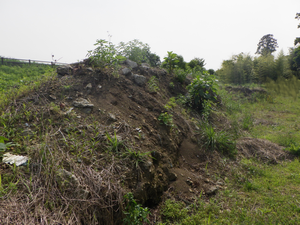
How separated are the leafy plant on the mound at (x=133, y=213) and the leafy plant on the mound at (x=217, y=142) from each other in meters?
2.06

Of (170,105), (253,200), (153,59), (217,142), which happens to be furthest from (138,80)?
(153,59)

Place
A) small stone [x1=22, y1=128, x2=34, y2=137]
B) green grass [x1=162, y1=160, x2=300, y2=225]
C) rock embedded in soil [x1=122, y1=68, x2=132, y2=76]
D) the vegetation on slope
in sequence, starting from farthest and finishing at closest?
rock embedded in soil [x1=122, y1=68, x2=132, y2=76] < small stone [x1=22, y1=128, x2=34, y2=137] < green grass [x1=162, y1=160, x2=300, y2=225] < the vegetation on slope

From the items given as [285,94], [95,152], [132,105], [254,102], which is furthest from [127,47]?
[285,94]

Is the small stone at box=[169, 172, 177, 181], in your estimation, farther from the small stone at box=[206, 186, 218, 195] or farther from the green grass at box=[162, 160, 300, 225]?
the small stone at box=[206, 186, 218, 195]

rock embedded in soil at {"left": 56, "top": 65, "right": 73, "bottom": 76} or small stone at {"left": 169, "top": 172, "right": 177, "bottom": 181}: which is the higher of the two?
rock embedded in soil at {"left": 56, "top": 65, "right": 73, "bottom": 76}

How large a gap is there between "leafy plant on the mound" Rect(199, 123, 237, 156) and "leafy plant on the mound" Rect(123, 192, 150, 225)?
206 cm

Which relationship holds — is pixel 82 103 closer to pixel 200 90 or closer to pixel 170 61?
pixel 200 90

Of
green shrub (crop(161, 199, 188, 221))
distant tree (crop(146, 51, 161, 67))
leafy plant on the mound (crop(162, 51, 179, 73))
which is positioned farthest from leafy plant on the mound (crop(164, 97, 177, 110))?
distant tree (crop(146, 51, 161, 67))

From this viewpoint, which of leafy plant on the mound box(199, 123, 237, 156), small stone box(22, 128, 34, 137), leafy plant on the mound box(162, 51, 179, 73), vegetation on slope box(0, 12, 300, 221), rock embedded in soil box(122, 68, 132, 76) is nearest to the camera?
vegetation on slope box(0, 12, 300, 221)

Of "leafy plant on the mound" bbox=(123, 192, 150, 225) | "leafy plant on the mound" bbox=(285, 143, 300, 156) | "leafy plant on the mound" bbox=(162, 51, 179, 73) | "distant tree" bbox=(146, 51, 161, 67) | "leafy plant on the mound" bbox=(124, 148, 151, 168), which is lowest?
"leafy plant on the mound" bbox=(123, 192, 150, 225)

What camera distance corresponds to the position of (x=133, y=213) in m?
1.95

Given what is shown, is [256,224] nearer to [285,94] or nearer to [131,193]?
[131,193]

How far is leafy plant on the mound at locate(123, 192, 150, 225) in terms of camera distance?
191cm

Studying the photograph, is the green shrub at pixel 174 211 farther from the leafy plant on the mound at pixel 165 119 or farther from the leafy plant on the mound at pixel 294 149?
the leafy plant on the mound at pixel 294 149
